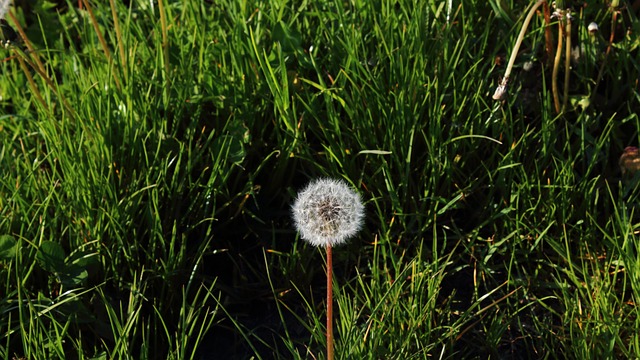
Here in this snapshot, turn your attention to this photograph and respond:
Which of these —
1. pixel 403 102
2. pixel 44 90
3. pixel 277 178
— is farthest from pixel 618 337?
pixel 44 90

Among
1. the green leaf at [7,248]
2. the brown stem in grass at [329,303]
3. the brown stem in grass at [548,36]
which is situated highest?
the brown stem in grass at [548,36]

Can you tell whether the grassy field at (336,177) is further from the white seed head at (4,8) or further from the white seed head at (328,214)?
the white seed head at (328,214)

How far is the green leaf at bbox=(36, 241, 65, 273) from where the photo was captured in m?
2.08

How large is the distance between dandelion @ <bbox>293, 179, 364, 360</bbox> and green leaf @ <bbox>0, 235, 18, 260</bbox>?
0.76m

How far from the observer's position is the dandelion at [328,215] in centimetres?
174

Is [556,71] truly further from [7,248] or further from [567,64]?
[7,248]

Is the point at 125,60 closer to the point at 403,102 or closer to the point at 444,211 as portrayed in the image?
the point at 403,102

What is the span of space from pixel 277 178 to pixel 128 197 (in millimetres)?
439

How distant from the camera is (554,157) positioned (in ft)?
7.52

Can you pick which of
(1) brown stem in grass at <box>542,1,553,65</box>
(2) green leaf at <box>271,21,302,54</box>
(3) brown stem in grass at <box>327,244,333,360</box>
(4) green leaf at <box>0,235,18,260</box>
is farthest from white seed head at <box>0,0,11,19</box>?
(1) brown stem in grass at <box>542,1,553,65</box>

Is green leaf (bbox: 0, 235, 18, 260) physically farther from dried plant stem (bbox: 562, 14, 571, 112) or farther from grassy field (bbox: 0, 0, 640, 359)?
dried plant stem (bbox: 562, 14, 571, 112)

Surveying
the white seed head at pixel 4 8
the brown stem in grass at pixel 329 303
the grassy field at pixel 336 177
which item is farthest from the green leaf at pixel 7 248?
the brown stem in grass at pixel 329 303

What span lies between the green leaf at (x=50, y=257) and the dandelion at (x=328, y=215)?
0.66 m

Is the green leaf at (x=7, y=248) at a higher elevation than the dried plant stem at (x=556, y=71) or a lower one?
lower
